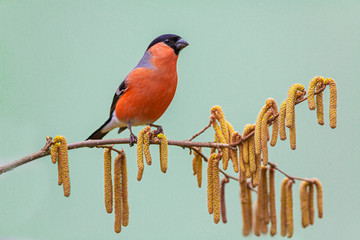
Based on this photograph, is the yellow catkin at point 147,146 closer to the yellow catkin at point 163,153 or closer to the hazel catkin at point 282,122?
the yellow catkin at point 163,153

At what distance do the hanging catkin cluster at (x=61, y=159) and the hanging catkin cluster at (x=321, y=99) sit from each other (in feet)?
2.66

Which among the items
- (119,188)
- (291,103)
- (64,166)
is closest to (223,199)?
(119,188)

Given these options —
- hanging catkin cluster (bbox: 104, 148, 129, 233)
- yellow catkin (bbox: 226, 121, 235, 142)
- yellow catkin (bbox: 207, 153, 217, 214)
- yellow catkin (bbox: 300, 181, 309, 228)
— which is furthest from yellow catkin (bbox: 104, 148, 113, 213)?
yellow catkin (bbox: 300, 181, 309, 228)

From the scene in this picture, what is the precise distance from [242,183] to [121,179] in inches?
20.7

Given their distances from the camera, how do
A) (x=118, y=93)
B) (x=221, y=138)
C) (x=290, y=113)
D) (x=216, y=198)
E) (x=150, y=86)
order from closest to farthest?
(x=290, y=113), (x=216, y=198), (x=221, y=138), (x=150, y=86), (x=118, y=93)

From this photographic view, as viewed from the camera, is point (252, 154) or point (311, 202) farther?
point (311, 202)

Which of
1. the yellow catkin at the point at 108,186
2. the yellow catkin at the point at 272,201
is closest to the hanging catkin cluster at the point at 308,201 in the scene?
the yellow catkin at the point at 272,201

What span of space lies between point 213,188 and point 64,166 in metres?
0.50

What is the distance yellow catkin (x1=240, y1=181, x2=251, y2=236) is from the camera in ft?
6.44

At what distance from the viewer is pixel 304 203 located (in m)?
1.95

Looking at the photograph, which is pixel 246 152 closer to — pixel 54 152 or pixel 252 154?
pixel 252 154

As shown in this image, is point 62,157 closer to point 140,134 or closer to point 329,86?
point 140,134

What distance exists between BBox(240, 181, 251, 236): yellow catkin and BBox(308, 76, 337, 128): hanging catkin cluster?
53 centimetres

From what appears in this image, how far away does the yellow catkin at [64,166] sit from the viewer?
153 cm
